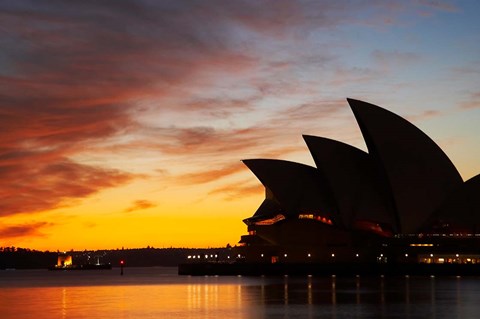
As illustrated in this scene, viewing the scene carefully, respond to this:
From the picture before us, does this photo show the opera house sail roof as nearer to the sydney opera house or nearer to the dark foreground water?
the sydney opera house

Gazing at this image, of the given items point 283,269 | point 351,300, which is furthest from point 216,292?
point 283,269

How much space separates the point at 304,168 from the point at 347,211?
7.04 metres

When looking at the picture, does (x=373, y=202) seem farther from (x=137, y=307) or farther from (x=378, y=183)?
(x=137, y=307)

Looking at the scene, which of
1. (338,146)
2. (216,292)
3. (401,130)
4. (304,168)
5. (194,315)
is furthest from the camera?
(304,168)

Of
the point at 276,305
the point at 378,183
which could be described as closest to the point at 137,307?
the point at 276,305

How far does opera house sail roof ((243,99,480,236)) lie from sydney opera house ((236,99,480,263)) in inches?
3.8

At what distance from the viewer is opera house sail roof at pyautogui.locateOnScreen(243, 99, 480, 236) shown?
82562 millimetres

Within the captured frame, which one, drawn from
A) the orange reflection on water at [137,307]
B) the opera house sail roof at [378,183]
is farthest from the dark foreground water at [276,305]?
the opera house sail roof at [378,183]

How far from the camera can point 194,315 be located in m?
46.7

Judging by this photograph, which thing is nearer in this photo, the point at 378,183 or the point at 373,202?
the point at 378,183

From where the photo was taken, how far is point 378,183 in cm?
8762

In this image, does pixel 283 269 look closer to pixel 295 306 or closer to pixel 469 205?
pixel 469 205

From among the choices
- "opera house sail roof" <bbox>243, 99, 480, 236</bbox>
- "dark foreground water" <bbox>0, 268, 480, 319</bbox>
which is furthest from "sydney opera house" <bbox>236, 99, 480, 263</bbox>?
"dark foreground water" <bbox>0, 268, 480, 319</bbox>

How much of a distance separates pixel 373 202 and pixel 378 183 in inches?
89.9
